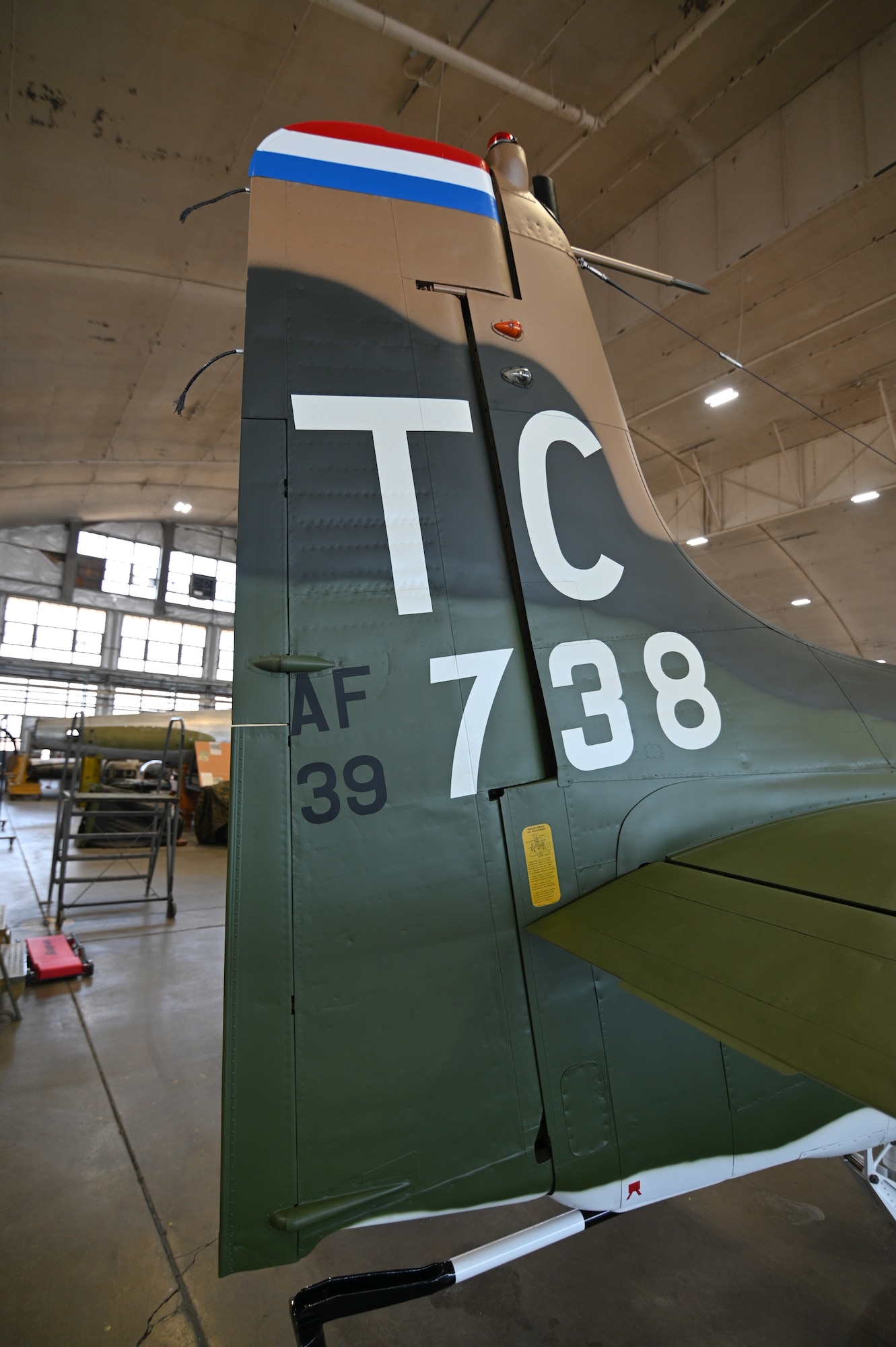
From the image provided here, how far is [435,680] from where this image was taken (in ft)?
5.57

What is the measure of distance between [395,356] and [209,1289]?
3.10 metres

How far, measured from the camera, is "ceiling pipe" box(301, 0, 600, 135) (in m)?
5.22

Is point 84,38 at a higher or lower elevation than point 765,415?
higher

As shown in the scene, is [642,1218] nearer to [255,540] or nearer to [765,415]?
[255,540]

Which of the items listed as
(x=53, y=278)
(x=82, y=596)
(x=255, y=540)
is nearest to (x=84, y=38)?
(x=53, y=278)

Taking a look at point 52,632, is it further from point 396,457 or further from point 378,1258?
point 396,457

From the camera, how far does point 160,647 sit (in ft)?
89.9

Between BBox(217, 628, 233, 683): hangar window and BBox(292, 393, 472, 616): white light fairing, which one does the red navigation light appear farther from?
BBox(217, 628, 233, 683): hangar window

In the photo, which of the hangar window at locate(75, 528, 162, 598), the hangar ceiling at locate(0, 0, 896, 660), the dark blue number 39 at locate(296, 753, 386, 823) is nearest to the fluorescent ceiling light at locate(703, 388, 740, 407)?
the hangar ceiling at locate(0, 0, 896, 660)

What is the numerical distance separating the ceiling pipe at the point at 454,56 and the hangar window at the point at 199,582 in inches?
932

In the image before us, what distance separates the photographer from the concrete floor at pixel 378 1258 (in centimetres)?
202

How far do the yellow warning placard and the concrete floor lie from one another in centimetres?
148

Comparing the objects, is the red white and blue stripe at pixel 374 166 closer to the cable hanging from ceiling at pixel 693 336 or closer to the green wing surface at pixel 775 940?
the cable hanging from ceiling at pixel 693 336

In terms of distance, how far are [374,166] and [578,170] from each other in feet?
24.6
